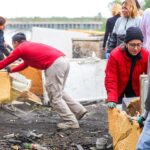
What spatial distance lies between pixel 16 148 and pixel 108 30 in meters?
4.60

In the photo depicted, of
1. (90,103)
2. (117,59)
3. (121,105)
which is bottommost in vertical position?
(90,103)

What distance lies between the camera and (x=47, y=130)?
924 centimetres

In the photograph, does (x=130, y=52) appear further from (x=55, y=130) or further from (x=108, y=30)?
(x=108, y=30)

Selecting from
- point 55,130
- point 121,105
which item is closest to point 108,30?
point 55,130

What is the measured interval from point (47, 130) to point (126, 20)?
2.04m

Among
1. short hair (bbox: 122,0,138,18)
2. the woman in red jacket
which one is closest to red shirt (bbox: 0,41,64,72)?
short hair (bbox: 122,0,138,18)

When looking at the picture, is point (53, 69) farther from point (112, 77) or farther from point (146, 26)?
point (112, 77)

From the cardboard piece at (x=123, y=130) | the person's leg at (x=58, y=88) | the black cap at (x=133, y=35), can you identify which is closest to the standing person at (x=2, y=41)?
the person's leg at (x=58, y=88)

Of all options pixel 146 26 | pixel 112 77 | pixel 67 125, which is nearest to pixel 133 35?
pixel 112 77

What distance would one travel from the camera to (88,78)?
12070mm

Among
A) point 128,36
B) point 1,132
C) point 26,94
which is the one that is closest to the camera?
point 128,36

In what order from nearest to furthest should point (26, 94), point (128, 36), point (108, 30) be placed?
point (128, 36)
point (26, 94)
point (108, 30)

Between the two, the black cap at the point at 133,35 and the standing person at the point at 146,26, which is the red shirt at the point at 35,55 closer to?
the standing person at the point at 146,26

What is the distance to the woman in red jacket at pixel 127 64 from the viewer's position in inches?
281
